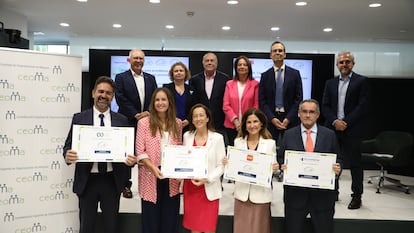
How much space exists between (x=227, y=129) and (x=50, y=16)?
16.7 ft

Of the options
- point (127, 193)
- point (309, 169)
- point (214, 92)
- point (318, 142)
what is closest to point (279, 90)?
point (214, 92)

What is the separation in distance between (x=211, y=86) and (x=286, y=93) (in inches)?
31.7

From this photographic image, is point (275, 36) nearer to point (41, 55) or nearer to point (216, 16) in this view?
point (216, 16)

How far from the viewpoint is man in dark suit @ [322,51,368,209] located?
11.9ft

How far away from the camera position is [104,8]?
20.5 feet

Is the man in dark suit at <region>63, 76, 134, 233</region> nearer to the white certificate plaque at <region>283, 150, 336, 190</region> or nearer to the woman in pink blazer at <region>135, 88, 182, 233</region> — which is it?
the woman in pink blazer at <region>135, 88, 182, 233</region>

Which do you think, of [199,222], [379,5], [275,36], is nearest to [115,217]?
[199,222]

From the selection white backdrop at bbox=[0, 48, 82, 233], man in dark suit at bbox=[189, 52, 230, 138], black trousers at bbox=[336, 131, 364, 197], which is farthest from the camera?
man in dark suit at bbox=[189, 52, 230, 138]

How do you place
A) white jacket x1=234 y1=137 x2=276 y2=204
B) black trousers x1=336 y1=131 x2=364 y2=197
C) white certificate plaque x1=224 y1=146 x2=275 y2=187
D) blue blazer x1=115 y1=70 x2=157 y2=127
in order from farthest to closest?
black trousers x1=336 y1=131 x2=364 y2=197
blue blazer x1=115 y1=70 x2=157 y2=127
white jacket x1=234 y1=137 x2=276 y2=204
white certificate plaque x1=224 y1=146 x2=275 y2=187

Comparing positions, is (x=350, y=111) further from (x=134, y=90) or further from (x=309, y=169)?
(x=134, y=90)

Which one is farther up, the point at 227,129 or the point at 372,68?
the point at 372,68

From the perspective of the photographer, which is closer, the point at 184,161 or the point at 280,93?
the point at 184,161

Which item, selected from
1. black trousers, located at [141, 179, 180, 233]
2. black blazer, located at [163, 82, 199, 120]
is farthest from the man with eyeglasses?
black trousers, located at [141, 179, 180, 233]

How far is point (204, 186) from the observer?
2.72 metres
